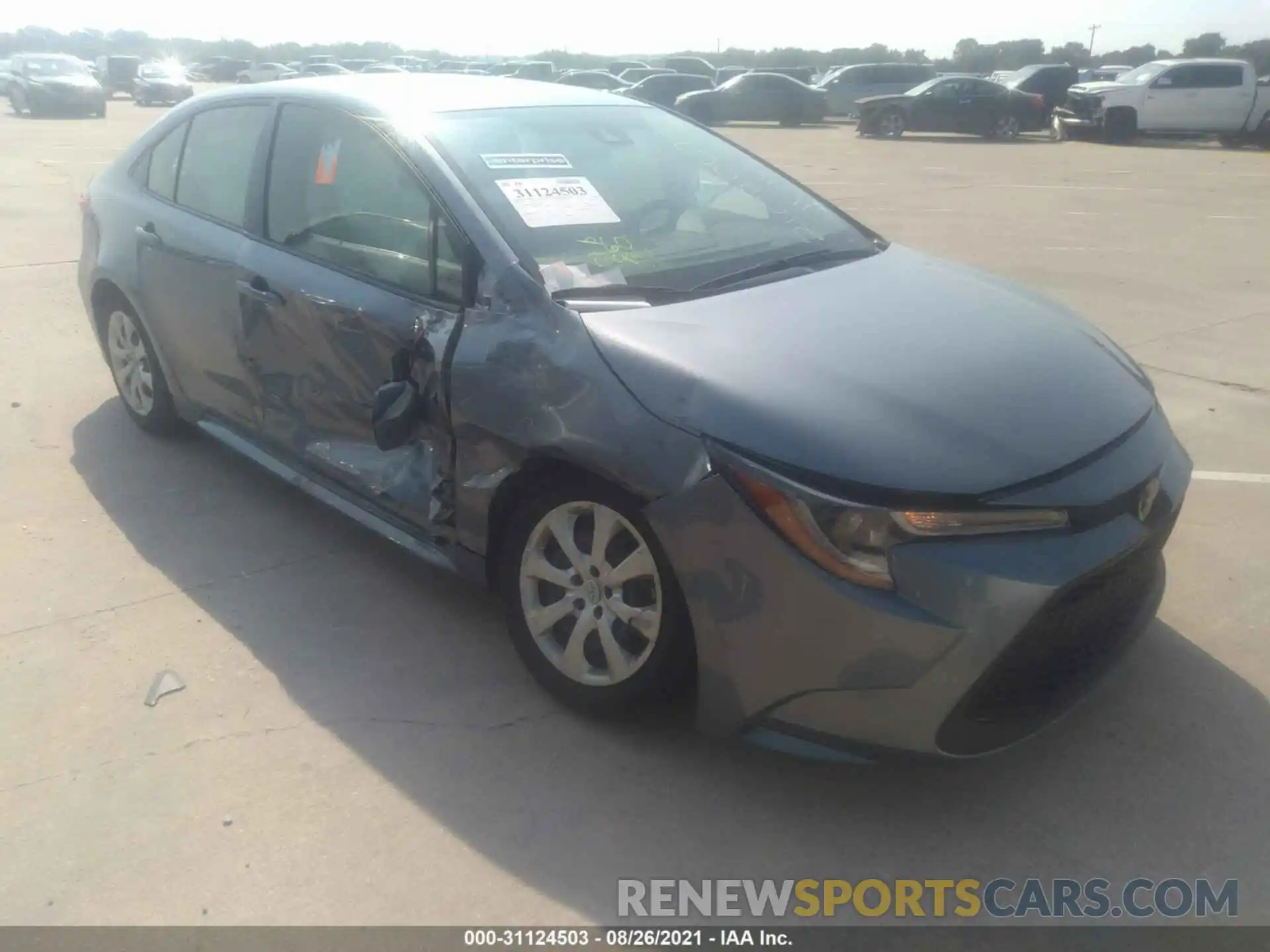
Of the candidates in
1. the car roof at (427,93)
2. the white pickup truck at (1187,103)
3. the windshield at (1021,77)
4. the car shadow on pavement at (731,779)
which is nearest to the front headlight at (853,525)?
the car shadow on pavement at (731,779)

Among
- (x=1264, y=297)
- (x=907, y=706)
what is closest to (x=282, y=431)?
(x=907, y=706)

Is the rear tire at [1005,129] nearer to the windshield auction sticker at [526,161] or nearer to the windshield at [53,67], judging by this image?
the windshield at [53,67]

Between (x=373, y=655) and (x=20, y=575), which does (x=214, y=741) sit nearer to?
(x=373, y=655)

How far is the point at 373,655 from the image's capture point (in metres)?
3.59

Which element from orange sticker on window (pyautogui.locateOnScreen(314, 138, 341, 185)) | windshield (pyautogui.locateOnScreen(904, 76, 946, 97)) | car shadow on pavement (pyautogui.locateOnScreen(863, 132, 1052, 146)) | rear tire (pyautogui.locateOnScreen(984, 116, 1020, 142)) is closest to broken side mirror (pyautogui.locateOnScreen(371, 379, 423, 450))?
orange sticker on window (pyautogui.locateOnScreen(314, 138, 341, 185))

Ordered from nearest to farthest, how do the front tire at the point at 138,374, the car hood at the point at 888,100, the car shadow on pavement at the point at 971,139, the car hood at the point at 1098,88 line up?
the front tire at the point at 138,374 < the car hood at the point at 1098,88 < the car shadow on pavement at the point at 971,139 < the car hood at the point at 888,100

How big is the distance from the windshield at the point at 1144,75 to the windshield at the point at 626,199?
73.5 ft

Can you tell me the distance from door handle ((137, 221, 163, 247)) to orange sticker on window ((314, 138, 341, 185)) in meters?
1.08

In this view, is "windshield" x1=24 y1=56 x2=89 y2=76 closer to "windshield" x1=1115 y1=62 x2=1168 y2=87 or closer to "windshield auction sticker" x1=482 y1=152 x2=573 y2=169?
"windshield" x1=1115 y1=62 x2=1168 y2=87

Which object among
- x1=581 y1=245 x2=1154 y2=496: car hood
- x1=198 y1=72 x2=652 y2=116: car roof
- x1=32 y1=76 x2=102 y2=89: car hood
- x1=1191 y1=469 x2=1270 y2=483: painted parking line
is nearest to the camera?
x1=581 y1=245 x2=1154 y2=496: car hood

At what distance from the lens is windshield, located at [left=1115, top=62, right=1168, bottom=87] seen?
2336cm

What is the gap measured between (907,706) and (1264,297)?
7.24 m

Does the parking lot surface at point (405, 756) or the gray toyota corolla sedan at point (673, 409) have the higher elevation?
the gray toyota corolla sedan at point (673, 409)

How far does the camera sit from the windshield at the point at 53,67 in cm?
2827
